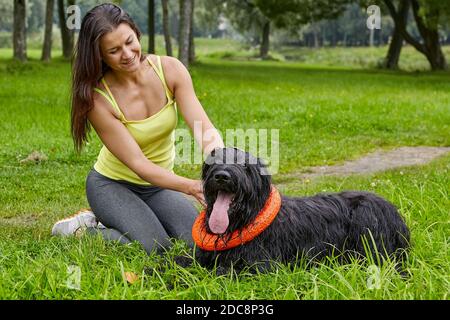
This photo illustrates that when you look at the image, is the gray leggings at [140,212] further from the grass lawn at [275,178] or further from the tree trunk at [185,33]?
the tree trunk at [185,33]

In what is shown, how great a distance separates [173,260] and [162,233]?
0.70 metres

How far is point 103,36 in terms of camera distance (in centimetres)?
499

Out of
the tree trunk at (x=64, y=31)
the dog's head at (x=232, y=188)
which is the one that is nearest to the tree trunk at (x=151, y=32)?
the tree trunk at (x=64, y=31)

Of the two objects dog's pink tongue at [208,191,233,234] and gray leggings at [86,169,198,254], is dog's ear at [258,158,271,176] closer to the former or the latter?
dog's pink tongue at [208,191,233,234]

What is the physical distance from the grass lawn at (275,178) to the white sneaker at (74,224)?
210mm

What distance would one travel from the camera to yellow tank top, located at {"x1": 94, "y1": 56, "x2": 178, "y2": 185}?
5.44m

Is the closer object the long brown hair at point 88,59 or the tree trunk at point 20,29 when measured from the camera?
the long brown hair at point 88,59

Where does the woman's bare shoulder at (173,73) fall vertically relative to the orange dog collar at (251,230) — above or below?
above

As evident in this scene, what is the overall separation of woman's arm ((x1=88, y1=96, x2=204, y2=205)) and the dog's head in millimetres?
932

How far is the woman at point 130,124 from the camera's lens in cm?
507

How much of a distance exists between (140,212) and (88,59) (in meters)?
1.26

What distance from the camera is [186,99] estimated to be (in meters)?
5.41

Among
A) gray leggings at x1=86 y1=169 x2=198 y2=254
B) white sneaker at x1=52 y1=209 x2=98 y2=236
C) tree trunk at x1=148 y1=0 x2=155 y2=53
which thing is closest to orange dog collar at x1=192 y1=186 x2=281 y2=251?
gray leggings at x1=86 y1=169 x2=198 y2=254
